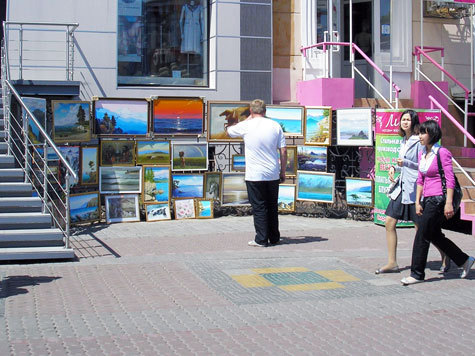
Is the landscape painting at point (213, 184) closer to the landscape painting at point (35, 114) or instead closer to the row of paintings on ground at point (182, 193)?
the row of paintings on ground at point (182, 193)

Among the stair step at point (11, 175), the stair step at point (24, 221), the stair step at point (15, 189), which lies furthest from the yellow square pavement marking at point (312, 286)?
the stair step at point (11, 175)

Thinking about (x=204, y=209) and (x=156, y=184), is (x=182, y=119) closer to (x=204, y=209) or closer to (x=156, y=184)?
(x=156, y=184)

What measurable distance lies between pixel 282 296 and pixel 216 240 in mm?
3176

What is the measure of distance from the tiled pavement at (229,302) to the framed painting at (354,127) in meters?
2.65

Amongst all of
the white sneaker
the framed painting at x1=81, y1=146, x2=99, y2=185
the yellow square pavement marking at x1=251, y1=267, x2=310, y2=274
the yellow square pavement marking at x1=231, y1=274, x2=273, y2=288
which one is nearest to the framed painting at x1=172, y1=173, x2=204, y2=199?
the framed painting at x1=81, y1=146, x2=99, y2=185

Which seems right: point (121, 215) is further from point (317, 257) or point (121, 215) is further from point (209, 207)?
point (317, 257)

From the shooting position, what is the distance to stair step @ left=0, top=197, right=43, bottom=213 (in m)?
9.18

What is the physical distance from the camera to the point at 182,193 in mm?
12367

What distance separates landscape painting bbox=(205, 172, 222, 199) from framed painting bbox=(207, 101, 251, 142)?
0.66m

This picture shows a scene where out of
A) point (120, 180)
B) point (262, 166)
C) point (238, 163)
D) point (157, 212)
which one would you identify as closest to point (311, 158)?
point (238, 163)

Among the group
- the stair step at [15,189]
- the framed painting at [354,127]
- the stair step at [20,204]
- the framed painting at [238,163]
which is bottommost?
the stair step at [20,204]

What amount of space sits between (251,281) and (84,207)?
14.9 feet

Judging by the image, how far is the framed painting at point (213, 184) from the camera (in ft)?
41.1

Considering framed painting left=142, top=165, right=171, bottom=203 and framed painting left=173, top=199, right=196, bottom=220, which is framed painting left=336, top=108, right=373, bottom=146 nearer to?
framed painting left=173, top=199, right=196, bottom=220
